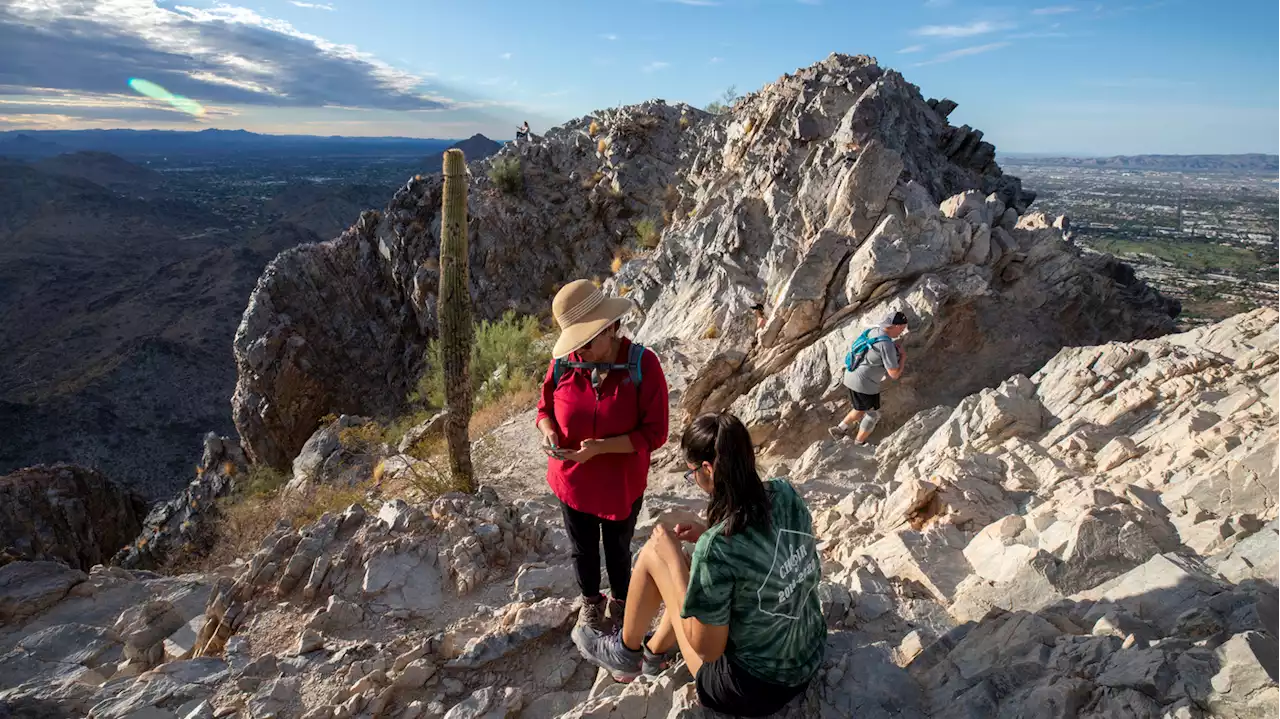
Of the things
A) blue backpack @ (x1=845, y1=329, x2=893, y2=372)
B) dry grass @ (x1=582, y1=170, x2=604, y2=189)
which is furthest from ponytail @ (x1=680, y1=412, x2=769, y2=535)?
dry grass @ (x1=582, y1=170, x2=604, y2=189)

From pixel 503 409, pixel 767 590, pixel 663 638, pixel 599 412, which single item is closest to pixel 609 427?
pixel 599 412

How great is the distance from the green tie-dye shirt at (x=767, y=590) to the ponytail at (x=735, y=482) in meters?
0.05

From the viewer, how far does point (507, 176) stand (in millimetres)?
20859

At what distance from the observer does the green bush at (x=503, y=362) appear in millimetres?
13141

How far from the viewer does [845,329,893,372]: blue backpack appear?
6.64 metres

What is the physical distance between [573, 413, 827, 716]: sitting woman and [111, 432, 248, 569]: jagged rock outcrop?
11.6m

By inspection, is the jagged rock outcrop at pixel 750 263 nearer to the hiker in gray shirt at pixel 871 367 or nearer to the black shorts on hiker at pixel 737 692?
the hiker in gray shirt at pixel 871 367

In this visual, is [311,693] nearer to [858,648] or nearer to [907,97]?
[858,648]

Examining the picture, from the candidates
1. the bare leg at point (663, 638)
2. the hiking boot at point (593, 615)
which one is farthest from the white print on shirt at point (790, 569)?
the hiking boot at point (593, 615)

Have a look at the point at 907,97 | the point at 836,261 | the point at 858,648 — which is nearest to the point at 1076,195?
the point at 907,97

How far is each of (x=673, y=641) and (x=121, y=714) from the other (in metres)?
3.02

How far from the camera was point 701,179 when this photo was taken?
1579cm

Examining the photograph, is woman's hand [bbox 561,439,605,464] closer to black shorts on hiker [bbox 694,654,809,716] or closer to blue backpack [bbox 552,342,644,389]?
blue backpack [bbox 552,342,644,389]

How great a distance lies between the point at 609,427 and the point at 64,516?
15078mm
